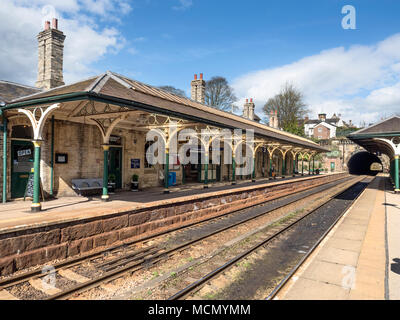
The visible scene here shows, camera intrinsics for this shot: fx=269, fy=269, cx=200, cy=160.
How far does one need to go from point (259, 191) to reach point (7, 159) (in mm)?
11232

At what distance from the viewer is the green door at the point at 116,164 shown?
38.9 ft

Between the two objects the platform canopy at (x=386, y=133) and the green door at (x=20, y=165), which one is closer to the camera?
the green door at (x=20, y=165)

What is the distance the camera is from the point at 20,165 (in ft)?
29.6

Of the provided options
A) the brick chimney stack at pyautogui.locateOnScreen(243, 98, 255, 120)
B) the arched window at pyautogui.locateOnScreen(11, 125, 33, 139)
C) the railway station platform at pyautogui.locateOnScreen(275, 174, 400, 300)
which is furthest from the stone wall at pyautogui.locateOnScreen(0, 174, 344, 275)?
the brick chimney stack at pyautogui.locateOnScreen(243, 98, 255, 120)

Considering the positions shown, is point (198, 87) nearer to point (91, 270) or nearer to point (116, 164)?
point (116, 164)

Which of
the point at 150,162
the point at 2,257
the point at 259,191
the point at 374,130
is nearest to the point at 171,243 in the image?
the point at 2,257

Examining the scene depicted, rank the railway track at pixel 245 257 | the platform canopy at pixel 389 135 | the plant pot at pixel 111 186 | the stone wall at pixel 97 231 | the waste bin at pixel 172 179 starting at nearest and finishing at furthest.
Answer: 1. the railway track at pixel 245 257
2. the stone wall at pixel 97 231
3. the plant pot at pixel 111 186
4. the waste bin at pixel 172 179
5. the platform canopy at pixel 389 135

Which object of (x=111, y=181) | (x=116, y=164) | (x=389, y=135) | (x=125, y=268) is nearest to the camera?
(x=125, y=268)

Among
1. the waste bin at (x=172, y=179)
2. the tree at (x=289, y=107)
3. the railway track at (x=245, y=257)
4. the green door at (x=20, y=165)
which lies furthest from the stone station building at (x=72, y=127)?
the tree at (x=289, y=107)

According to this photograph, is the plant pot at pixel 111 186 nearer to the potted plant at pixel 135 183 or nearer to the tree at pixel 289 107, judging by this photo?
the potted plant at pixel 135 183

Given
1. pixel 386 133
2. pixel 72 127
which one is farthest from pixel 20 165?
pixel 386 133

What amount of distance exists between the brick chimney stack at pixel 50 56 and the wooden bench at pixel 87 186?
4171 mm

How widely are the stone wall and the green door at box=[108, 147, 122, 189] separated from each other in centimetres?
432

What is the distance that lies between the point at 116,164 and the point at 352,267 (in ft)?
32.1
